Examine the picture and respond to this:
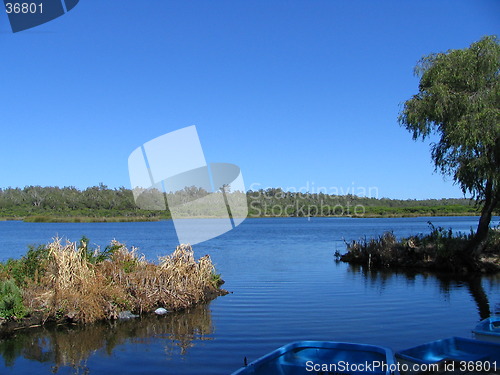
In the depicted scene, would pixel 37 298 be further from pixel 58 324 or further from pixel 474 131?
pixel 474 131

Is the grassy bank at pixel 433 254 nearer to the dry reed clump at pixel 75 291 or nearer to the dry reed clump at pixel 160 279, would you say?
the dry reed clump at pixel 160 279

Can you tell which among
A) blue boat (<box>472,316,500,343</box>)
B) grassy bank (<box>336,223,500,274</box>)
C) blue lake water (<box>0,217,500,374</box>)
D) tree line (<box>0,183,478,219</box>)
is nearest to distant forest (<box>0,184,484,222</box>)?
tree line (<box>0,183,478,219</box>)

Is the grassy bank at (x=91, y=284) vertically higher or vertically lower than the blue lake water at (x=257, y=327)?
higher

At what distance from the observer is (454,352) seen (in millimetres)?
7559

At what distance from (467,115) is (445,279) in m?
6.76

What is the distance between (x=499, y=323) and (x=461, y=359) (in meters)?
2.60

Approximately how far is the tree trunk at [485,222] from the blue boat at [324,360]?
16.0 meters

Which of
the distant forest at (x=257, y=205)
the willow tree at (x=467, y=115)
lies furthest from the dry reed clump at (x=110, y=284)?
the distant forest at (x=257, y=205)

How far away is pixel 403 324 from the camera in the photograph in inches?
452

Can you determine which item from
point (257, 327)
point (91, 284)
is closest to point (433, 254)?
point (257, 327)

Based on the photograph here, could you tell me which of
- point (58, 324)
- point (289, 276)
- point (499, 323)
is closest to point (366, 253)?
point (289, 276)

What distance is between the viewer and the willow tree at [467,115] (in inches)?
738

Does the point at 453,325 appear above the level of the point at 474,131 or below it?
below

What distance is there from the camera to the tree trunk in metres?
20.4
